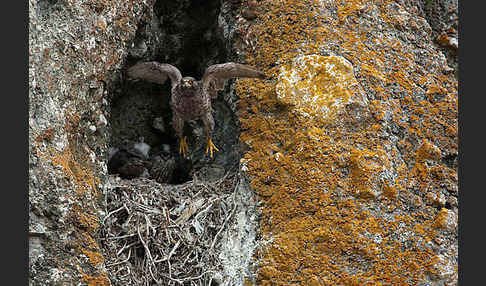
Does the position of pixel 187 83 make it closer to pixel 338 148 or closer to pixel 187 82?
pixel 187 82

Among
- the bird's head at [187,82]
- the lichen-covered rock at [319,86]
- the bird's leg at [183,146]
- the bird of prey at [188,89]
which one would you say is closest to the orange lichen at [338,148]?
the lichen-covered rock at [319,86]

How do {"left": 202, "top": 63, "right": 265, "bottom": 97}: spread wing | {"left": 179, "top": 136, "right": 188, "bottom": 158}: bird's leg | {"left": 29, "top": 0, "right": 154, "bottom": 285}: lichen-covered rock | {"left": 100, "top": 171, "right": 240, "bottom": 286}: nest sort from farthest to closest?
{"left": 179, "top": 136, "right": 188, "bottom": 158}: bird's leg → {"left": 202, "top": 63, "right": 265, "bottom": 97}: spread wing → {"left": 100, "top": 171, "right": 240, "bottom": 286}: nest → {"left": 29, "top": 0, "right": 154, "bottom": 285}: lichen-covered rock

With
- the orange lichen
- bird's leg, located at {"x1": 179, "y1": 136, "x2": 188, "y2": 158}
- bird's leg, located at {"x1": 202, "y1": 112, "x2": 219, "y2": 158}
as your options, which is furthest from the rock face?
bird's leg, located at {"x1": 179, "y1": 136, "x2": 188, "y2": 158}

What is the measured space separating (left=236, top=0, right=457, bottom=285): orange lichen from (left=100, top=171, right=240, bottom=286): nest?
1.32 feet

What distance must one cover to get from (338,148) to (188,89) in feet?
→ 4.51

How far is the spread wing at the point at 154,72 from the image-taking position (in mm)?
4688

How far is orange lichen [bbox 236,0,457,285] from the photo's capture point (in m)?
3.79

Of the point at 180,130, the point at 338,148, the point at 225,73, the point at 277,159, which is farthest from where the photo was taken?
the point at 180,130

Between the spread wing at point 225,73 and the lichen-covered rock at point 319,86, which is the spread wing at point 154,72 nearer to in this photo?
the spread wing at point 225,73

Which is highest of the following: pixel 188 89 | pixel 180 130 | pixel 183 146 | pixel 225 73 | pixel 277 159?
pixel 225 73

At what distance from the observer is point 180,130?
508cm

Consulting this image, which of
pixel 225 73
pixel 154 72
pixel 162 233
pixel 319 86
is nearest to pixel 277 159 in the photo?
pixel 319 86

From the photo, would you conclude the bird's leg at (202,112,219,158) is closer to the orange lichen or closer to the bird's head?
the bird's head

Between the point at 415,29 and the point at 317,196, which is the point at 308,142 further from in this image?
the point at 415,29
